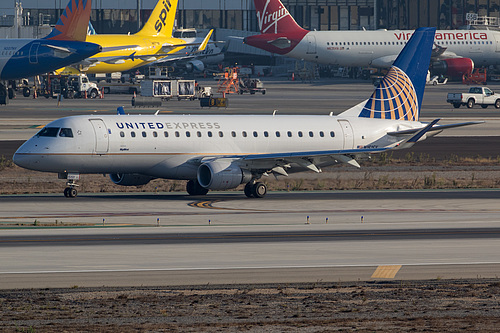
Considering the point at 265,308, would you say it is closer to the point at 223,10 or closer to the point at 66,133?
the point at 66,133

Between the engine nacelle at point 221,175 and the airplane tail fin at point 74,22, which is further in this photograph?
the airplane tail fin at point 74,22

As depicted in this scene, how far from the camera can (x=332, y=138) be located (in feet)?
149

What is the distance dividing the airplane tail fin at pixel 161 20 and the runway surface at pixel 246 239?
9804 cm

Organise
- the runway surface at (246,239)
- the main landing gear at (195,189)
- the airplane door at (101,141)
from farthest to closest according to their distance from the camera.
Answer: the main landing gear at (195,189) < the airplane door at (101,141) < the runway surface at (246,239)

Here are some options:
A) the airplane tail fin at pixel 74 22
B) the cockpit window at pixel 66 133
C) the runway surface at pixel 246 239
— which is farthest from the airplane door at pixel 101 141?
the airplane tail fin at pixel 74 22

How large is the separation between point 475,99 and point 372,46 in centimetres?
3635

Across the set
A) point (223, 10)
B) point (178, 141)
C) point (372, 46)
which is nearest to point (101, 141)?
point (178, 141)

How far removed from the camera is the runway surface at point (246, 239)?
24.9m

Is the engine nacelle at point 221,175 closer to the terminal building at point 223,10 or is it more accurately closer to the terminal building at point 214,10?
the terminal building at point 223,10

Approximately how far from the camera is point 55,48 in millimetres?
95938

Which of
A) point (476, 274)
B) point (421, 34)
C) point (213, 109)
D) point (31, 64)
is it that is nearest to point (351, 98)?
point (213, 109)

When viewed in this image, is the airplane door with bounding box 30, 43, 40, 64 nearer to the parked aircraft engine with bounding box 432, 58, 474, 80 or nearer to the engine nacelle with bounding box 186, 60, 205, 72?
the parked aircraft engine with bounding box 432, 58, 474, 80

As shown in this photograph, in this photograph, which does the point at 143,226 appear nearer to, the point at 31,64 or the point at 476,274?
the point at 476,274

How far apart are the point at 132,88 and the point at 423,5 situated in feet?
260
